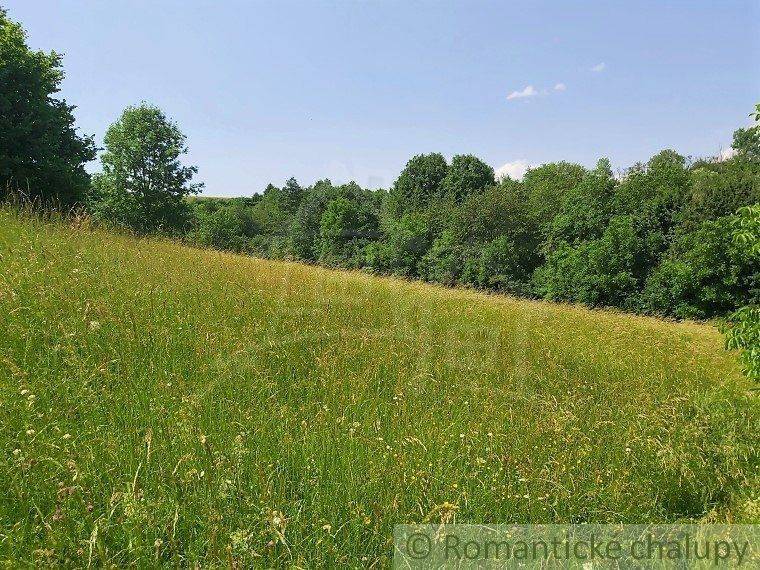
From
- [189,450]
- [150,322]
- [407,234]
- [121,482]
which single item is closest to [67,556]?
[121,482]

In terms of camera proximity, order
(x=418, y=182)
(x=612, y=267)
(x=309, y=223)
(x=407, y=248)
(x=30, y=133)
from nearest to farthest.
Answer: (x=30, y=133) < (x=612, y=267) < (x=407, y=248) < (x=309, y=223) < (x=418, y=182)

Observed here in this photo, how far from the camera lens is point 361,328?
5129 mm

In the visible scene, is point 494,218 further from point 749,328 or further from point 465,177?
point 749,328

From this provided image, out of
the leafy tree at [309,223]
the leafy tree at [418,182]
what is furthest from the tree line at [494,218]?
the leafy tree at [418,182]

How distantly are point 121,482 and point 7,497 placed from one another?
0.44 metres

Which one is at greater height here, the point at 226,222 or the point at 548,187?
the point at 548,187

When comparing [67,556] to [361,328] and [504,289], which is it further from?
[504,289]

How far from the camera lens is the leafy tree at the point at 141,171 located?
2636cm

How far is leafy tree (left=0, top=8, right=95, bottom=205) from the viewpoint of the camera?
1238cm

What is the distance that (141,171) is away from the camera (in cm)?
2708

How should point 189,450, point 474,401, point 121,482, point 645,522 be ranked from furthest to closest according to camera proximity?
1. point 474,401
2. point 645,522
3. point 189,450
4. point 121,482

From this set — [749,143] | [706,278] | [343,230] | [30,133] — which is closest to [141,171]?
[30,133]

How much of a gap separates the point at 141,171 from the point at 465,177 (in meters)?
31.8

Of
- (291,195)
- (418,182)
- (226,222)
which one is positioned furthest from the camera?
(291,195)
